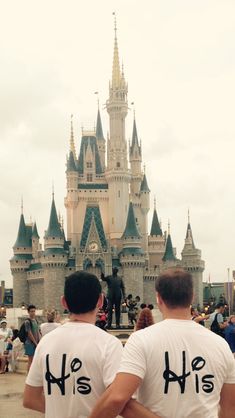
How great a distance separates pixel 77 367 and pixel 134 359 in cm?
48

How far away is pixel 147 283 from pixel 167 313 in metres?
84.9

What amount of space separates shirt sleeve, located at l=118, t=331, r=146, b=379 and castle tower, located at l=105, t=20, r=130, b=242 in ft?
289

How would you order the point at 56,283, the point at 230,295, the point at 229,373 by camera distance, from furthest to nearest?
1. the point at 56,283
2. the point at 230,295
3. the point at 229,373

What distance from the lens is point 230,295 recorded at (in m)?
61.5

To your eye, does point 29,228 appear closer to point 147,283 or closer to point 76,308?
point 147,283

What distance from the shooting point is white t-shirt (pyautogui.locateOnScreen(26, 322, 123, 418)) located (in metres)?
3.98

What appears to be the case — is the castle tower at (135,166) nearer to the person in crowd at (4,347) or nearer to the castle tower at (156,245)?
the castle tower at (156,245)

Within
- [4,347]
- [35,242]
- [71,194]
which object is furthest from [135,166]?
[4,347]

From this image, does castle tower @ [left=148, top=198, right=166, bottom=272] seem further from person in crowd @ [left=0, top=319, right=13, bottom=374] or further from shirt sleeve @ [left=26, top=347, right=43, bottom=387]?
shirt sleeve @ [left=26, top=347, right=43, bottom=387]

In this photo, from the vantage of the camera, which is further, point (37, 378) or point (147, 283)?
point (147, 283)

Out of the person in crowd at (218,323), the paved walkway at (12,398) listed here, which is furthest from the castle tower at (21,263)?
the person in crowd at (218,323)

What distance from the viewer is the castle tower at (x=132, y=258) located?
84312 millimetres

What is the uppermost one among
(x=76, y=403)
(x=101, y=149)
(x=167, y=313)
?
(x=101, y=149)

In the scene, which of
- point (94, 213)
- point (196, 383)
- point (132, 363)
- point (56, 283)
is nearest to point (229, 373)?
point (196, 383)
